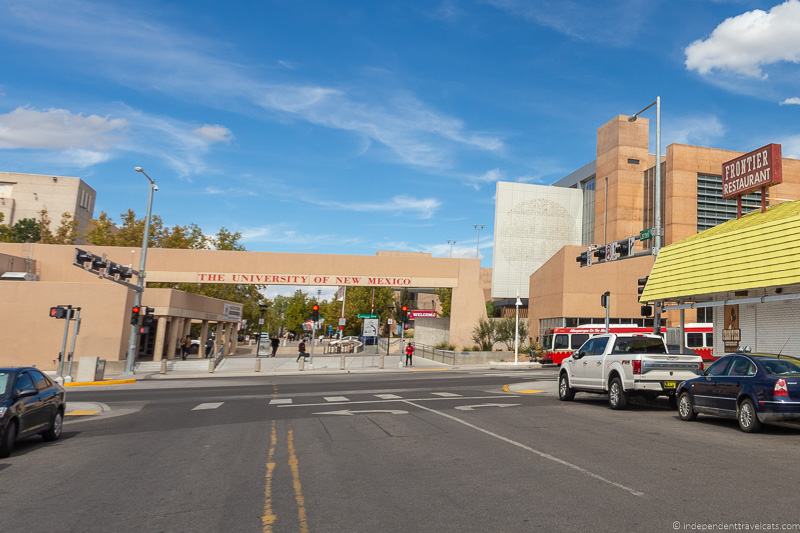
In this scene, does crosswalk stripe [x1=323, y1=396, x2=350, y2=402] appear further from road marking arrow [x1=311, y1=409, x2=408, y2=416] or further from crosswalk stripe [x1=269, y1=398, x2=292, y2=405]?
road marking arrow [x1=311, y1=409, x2=408, y2=416]

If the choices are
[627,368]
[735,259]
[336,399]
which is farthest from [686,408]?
[336,399]

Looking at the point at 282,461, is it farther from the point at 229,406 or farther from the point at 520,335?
the point at 520,335

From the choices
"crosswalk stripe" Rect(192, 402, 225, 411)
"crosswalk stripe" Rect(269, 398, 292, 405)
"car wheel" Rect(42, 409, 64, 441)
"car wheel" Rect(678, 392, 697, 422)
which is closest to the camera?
"car wheel" Rect(42, 409, 64, 441)

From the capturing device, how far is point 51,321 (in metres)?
39.3

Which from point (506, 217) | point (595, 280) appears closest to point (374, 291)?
point (506, 217)

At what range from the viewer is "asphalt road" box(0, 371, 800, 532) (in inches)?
239

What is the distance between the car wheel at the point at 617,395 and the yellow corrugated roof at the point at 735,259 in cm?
475

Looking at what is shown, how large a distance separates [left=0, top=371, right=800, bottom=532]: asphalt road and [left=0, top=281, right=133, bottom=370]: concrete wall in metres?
27.4

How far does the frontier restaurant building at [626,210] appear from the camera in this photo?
61.2 meters

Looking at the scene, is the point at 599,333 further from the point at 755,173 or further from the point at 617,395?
the point at 617,395

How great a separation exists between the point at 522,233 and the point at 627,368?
77.2 metres

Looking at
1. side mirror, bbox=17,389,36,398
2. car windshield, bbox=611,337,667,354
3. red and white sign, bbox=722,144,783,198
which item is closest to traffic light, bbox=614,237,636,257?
red and white sign, bbox=722,144,783,198

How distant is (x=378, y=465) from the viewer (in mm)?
8789

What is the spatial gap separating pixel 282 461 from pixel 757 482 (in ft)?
20.5
